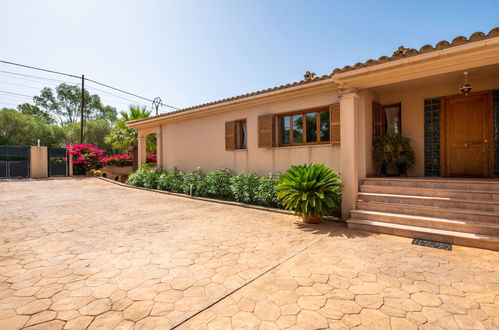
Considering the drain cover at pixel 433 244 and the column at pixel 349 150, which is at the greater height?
the column at pixel 349 150

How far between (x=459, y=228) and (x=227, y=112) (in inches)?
300

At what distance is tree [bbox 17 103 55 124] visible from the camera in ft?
121

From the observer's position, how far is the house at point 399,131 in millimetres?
4387

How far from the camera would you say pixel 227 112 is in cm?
934

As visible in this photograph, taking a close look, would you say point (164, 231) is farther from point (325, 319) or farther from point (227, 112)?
point (227, 112)

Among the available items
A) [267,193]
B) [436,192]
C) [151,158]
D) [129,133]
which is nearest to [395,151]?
[436,192]

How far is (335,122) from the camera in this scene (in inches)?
256

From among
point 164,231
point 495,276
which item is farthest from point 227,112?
point 495,276

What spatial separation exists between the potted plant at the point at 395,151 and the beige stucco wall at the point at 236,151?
1.10 metres

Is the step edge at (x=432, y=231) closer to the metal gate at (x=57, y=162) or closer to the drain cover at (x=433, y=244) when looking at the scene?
the drain cover at (x=433, y=244)

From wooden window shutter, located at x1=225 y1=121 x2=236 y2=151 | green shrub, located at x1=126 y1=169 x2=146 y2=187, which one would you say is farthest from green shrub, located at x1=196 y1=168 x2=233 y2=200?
green shrub, located at x1=126 y1=169 x2=146 y2=187

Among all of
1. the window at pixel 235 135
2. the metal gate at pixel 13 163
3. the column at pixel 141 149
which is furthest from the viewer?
the metal gate at pixel 13 163

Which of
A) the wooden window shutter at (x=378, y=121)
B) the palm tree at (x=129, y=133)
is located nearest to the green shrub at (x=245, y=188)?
the wooden window shutter at (x=378, y=121)

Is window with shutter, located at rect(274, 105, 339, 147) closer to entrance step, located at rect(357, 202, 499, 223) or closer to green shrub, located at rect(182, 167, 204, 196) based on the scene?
entrance step, located at rect(357, 202, 499, 223)
